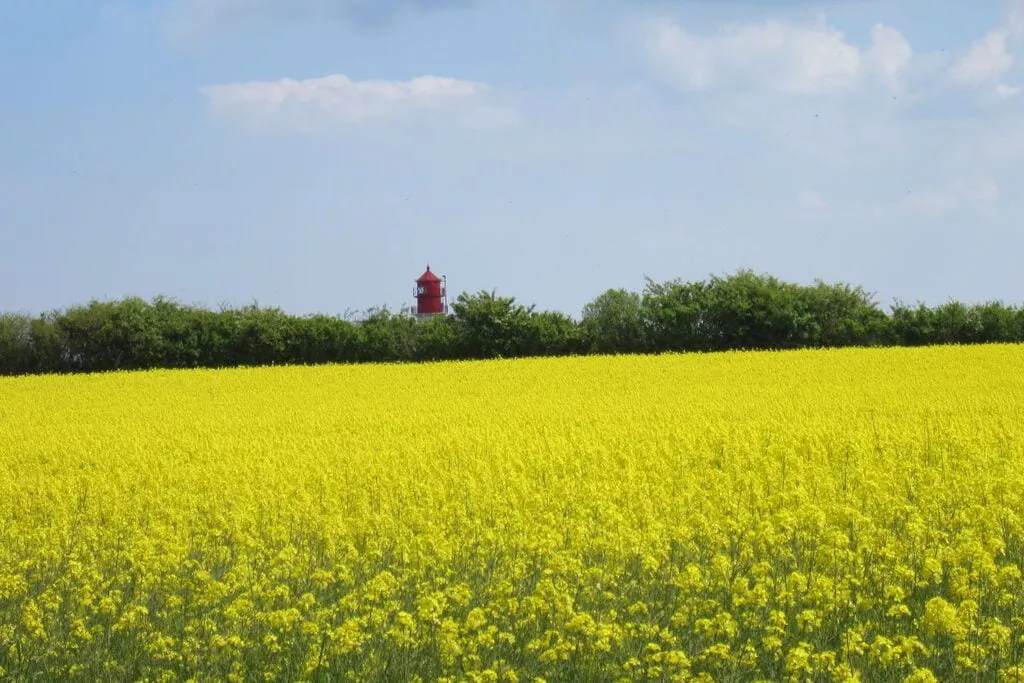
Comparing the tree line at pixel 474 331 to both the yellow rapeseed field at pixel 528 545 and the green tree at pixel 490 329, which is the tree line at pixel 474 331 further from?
the yellow rapeseed field at pixel 528 545

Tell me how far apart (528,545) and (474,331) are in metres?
37.4

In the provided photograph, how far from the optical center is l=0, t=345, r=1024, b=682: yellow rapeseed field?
756 cm

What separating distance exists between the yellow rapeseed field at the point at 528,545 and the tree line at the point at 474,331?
21.0 meters

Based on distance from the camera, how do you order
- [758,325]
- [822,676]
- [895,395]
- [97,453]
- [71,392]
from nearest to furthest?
[822,676] → [97,453] → [895,395] → [71,392] → [758,325]

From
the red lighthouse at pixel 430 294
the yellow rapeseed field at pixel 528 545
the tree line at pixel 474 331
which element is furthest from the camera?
the red lighthouse at pixel 430 294

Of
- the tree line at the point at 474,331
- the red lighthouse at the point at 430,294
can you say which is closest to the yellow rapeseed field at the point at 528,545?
the tree line at the point at 474,331

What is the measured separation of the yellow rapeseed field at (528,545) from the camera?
7562mm

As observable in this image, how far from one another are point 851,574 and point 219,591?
474 cm

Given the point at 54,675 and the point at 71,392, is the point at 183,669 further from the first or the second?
the point at 71,392

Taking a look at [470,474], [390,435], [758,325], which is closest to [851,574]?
[470,474]

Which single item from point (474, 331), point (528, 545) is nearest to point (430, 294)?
point (474, 331)

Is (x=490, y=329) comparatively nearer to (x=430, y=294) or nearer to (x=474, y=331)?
(x=474, y=331)

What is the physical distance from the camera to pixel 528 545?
388 inches

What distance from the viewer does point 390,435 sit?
2142cm
